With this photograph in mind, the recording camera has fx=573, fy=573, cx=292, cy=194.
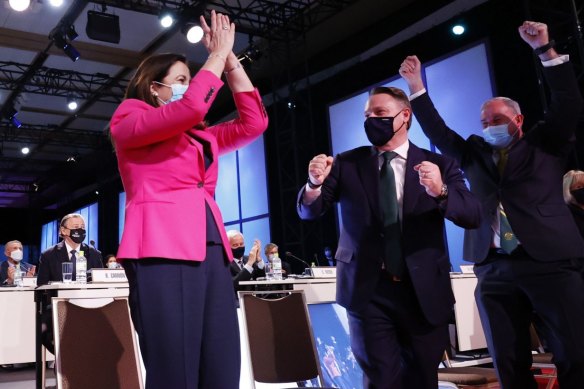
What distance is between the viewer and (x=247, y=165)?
469 inches

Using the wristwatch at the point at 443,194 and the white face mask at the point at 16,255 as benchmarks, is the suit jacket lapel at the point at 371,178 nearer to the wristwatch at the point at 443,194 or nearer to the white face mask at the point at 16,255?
the wristwatch at the point at 443,194

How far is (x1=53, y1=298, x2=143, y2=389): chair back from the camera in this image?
7.67ft

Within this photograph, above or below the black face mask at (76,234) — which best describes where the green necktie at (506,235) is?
below

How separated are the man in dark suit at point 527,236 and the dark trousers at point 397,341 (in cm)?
48

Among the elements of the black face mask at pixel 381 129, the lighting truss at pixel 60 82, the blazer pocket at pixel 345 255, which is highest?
the lighting truss at pixel 60 82

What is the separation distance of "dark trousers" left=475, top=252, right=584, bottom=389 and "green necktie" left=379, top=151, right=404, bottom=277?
0.60 m

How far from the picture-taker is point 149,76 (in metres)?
1.64

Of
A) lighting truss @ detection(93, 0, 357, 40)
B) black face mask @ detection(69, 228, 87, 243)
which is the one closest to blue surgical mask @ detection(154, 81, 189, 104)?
black face mask @ detection(69, 228, 87, 243)

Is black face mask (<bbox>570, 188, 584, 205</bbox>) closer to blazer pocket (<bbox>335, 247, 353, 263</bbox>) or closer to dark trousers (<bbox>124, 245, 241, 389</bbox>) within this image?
blazer pocket (<bbox>335, 247, 353, 263</bbox>)

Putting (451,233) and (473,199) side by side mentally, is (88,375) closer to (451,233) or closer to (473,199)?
(473,199)

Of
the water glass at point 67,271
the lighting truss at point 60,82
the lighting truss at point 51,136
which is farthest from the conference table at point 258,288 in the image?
the lighting truss at point 51,136

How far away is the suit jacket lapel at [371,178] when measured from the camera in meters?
1.98

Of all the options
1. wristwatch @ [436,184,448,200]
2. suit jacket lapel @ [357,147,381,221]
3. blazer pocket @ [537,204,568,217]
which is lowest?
blazer pocket @ [537,204,568,217]

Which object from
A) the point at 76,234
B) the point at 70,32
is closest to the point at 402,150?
the point at 76,234
